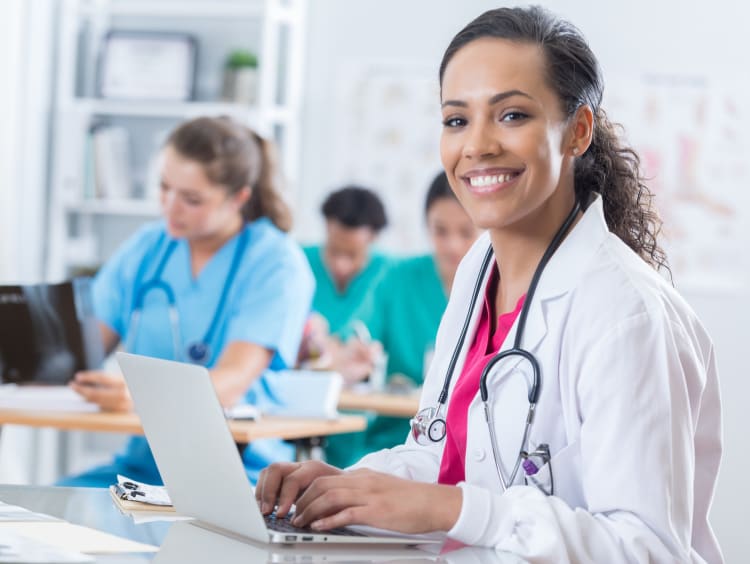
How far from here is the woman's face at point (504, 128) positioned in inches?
55.5

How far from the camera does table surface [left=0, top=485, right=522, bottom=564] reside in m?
1.10

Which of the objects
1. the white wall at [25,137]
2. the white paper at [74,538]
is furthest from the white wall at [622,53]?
the white paper at [74,538]

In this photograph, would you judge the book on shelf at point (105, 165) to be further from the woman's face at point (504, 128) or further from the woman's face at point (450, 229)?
the woman's face at point (504, 128)

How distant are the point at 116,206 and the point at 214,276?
5.66ft

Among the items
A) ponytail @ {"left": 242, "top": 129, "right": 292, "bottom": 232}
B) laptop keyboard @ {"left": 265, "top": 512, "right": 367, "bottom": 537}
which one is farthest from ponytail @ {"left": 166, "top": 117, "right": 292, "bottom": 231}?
laptop keyboard @ {"left": 265, "top": 512, "right": 367, "bottom": 537}

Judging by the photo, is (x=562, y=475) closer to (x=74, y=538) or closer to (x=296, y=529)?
(x=296, y=529)

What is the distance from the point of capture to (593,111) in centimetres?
152

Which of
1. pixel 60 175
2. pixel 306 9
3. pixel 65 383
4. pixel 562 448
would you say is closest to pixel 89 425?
pixel 65 383

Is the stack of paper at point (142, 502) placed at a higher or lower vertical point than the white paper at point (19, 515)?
higher

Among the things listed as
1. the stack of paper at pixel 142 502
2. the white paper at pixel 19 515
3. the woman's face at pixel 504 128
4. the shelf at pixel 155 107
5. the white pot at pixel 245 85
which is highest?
the white pot at pixel 245 85

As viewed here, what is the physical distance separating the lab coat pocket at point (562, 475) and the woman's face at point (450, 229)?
7.27ft

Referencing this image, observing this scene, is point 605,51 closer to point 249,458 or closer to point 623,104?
point 623,104

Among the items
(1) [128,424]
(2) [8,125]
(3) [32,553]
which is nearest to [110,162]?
(2) [8,125]

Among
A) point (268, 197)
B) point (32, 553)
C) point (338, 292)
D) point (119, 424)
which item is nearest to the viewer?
point (32, 553)
